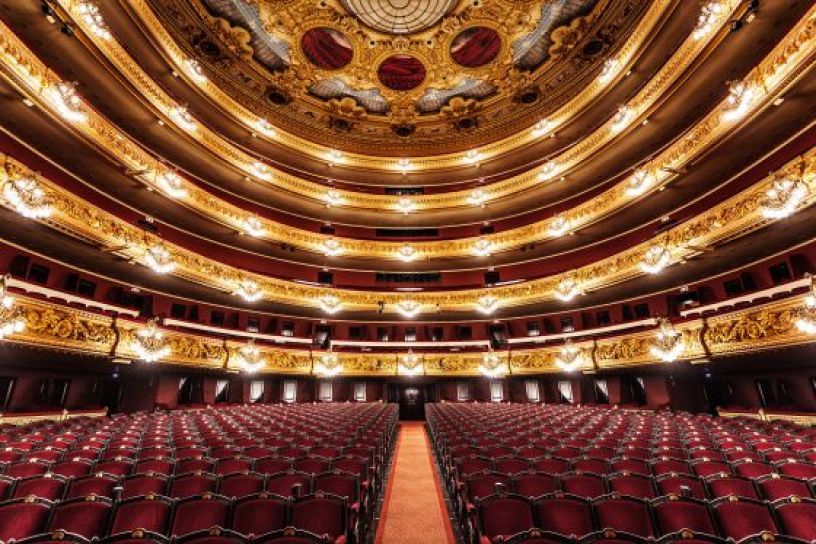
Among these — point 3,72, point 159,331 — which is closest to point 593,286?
point 159,331

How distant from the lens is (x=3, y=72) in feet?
23.8

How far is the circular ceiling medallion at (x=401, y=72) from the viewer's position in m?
16.8

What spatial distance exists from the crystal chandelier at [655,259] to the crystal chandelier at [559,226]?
3.95 meters

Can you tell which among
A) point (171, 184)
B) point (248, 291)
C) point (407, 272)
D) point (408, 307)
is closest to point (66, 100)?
point (171, 184)

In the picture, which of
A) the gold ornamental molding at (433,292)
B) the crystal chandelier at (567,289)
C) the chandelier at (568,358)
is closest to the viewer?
the gold ornamental molding at (433,292)

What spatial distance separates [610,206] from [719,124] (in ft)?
13.8

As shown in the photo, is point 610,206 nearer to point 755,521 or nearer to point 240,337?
point 755,521

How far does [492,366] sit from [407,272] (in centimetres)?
609

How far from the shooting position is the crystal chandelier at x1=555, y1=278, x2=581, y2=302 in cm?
1369

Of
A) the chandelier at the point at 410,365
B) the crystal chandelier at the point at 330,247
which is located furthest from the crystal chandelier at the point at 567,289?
the crystal chandelier at the point at 330,247

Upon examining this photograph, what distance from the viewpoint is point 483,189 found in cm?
1803

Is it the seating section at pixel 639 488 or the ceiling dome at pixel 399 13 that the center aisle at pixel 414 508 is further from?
the ceiling dome at pixel 399 13

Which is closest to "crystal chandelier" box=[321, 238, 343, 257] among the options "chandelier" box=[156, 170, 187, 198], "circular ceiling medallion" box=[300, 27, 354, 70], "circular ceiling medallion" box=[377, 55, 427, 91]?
"chandelier" box=[156, 170, 187, 198]

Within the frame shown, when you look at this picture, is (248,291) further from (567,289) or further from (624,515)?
(624,515)
